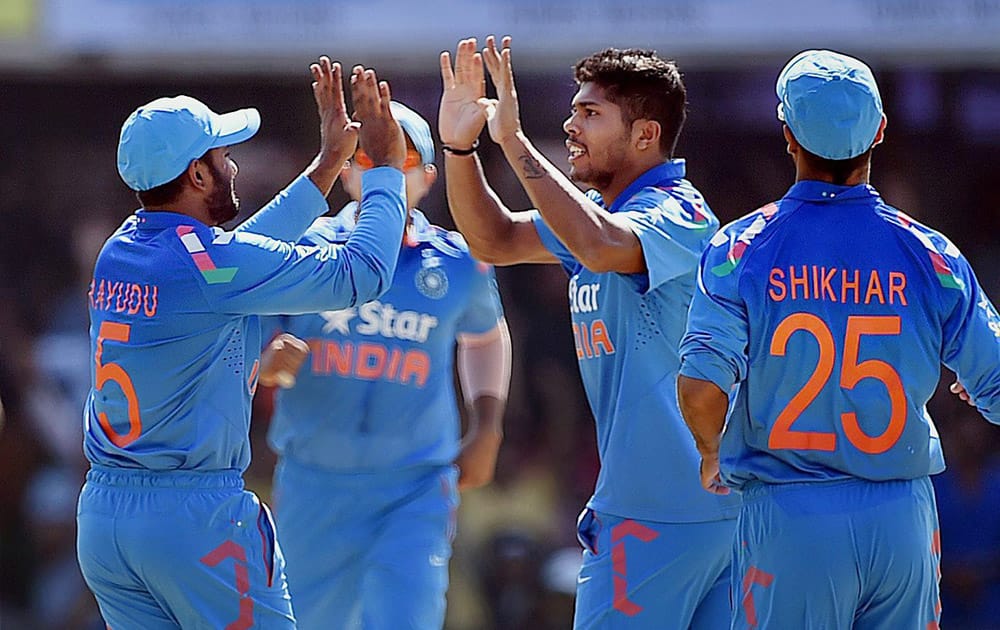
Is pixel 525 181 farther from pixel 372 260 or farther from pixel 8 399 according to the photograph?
pixel 8 399

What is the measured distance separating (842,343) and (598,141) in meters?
1.29

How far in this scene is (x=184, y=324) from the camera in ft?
13.3

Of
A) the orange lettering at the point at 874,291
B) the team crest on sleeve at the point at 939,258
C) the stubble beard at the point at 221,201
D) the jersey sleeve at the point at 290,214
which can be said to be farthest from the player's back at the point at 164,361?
the team crest on sleeve at the point at 939,258

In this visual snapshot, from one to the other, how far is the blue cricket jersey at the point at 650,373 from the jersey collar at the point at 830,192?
2.09ft

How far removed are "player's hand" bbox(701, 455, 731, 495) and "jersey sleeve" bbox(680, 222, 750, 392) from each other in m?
0.27

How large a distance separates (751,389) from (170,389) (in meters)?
1.43

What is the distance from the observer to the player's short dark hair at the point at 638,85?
4.73 m

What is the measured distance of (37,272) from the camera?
29.3 ft

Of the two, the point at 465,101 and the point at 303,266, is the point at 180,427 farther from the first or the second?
the point at 465,101

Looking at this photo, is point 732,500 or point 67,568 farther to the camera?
point 67,568

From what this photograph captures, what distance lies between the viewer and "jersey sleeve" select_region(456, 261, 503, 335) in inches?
230

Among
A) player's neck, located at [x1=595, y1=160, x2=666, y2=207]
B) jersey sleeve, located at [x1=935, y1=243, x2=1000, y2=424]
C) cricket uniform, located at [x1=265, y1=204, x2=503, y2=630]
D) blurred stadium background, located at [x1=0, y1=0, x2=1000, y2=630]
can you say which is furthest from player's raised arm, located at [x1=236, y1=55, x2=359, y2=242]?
blurred stadium background, located at [x1=0, y1=0, x2=1000, y2=630]

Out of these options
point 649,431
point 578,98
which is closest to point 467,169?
point 578,98

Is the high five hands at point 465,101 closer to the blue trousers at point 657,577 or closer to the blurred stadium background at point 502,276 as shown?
the blue trousers at point 657,577
